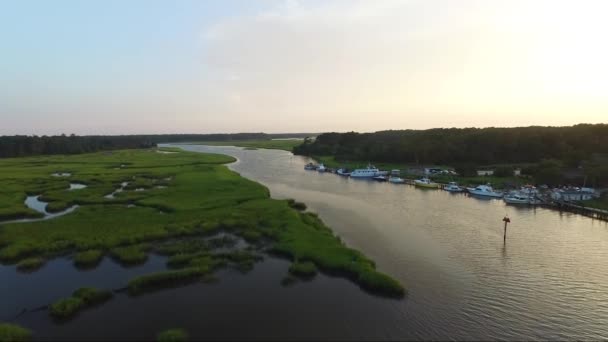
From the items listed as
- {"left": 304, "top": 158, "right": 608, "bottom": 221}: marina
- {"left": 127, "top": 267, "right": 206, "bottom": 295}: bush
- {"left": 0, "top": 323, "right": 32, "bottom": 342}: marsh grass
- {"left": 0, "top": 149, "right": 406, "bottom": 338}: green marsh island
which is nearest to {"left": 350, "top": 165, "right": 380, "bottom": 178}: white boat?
{"left": 304, "top": 158, "right": 608, "bottom": 221}: marina

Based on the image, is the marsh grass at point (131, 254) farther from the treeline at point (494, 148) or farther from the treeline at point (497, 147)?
the treeline at point (497, 147)

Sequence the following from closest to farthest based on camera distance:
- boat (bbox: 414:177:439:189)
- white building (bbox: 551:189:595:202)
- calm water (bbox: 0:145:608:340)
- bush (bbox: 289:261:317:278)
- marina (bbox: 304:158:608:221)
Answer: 1. calm water (bbox: 0:145:608:340)
2. bush (bbox: 289:261:317:278)
3. marina (bbox: 304:158:608:221)
4. white building (bbox: 551:189:595:202)
5. boat (bbox: 414:177:439:189)

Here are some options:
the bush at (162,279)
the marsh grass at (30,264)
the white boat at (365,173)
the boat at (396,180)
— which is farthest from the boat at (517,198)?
the marsh grass at (30,264)

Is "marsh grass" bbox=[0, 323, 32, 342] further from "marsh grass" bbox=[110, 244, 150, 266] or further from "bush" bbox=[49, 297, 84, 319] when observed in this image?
"marsh grass" bbox=[110, 244, 150, 266]

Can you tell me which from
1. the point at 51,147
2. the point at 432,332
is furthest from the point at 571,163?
the point at 51,147

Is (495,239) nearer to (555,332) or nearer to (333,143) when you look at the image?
(555,332)
